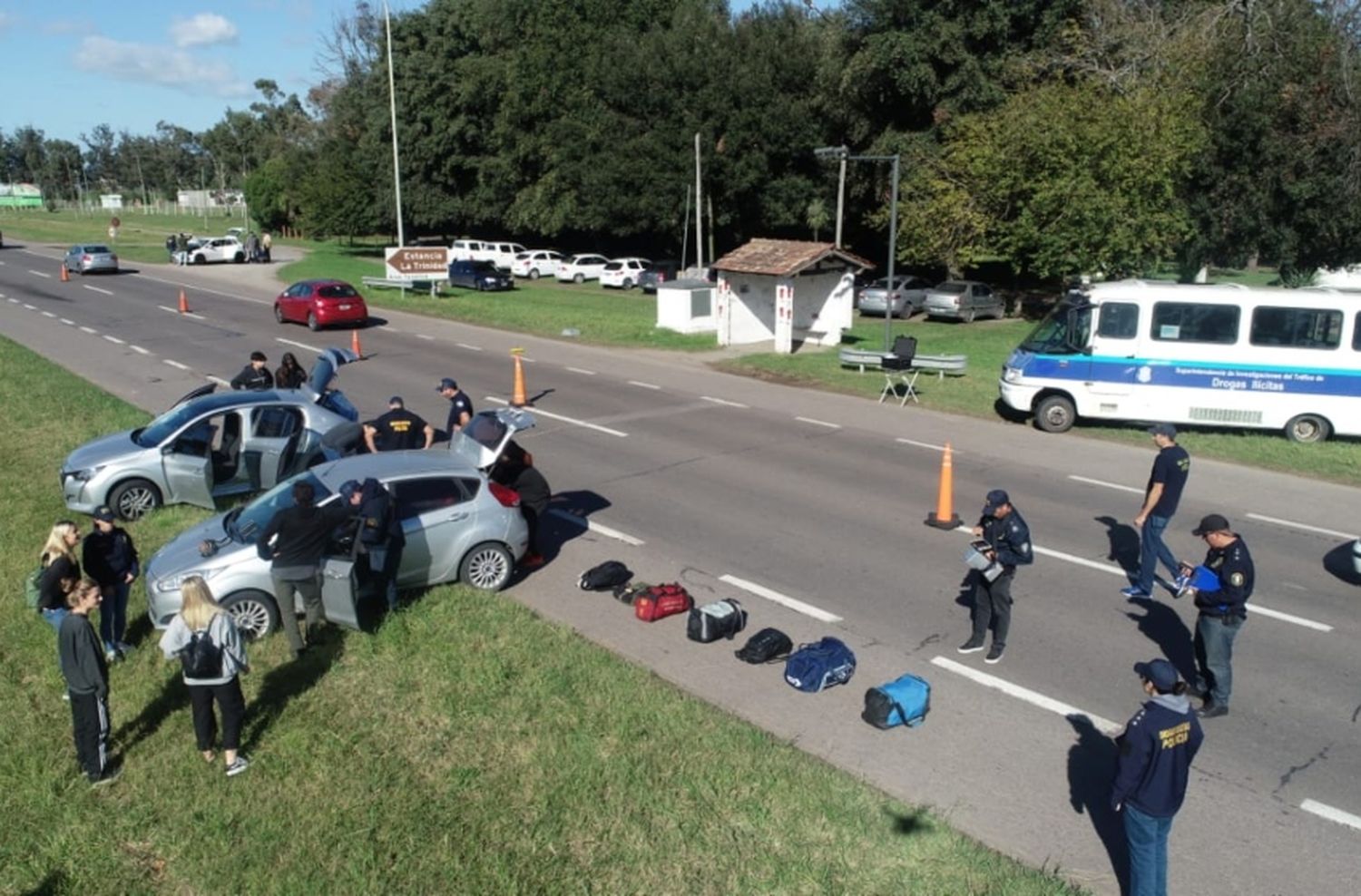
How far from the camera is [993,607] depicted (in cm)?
885

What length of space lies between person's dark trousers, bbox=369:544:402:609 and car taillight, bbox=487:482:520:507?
1.19 metres

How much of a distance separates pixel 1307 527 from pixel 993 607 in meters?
6.95

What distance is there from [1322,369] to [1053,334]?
438 cm

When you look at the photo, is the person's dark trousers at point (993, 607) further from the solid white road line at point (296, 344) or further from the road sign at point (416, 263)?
the road sign at point (416, 263)

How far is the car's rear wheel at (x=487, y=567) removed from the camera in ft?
33.7

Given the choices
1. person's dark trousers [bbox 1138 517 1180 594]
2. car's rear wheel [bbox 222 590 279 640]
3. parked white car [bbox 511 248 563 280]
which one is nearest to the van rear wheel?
person's dark trousers [bbox 1138 517 1180 594]

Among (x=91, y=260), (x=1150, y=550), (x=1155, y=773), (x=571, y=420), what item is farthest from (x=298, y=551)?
(x=91, y=260)

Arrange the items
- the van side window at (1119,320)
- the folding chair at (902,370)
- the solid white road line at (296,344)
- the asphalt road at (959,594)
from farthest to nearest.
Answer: the solid white road line at (296,344)
the folding chair at (902,370)
the van side window at (1119,320)
the asphalt road at (959,594)

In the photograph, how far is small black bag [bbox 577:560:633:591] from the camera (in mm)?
10523

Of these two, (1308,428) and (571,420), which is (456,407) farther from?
(1308,428)

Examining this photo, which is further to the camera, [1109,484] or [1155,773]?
[1109,484]

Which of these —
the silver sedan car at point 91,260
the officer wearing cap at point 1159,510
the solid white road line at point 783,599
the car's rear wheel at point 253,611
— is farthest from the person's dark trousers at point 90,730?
the silver sedan car at point 91,260

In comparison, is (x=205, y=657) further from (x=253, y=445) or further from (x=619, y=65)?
(x=619, y=65)

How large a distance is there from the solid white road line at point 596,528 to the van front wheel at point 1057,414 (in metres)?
9.65
